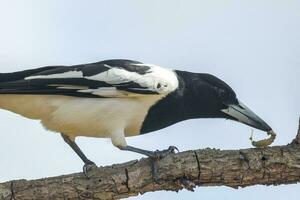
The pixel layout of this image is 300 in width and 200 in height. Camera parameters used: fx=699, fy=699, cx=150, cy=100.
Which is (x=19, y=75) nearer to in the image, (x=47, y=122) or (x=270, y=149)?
(x=47, y=122)

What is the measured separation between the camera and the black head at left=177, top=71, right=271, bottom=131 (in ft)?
25.3

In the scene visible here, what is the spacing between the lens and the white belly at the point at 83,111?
6.93m

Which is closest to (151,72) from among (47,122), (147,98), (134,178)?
(147,98)

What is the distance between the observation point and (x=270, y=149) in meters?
5.86

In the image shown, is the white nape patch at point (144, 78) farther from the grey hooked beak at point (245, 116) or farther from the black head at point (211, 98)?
the grey hooked beak at point (245, 116)

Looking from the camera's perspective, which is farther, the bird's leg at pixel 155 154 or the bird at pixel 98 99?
the bird at pixel 98 99

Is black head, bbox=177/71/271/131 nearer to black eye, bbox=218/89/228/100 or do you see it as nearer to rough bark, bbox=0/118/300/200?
black eye, bbox=218/89/228/100

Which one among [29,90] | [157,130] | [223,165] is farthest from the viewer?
[157,130]

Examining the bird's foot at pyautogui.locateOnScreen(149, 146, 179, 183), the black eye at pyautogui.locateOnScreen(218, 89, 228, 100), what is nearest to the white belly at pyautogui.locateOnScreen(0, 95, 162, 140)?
the bird's foot at pyautogui.locateOnScreen(149, 146, 179, 183)

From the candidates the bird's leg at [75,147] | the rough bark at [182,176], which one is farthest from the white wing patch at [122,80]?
the rough bark at [182,176]

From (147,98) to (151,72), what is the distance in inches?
14.3

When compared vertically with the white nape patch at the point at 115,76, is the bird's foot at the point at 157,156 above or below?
below

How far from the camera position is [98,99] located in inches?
277

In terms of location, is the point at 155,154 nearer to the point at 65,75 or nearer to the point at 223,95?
the point at 65,75
